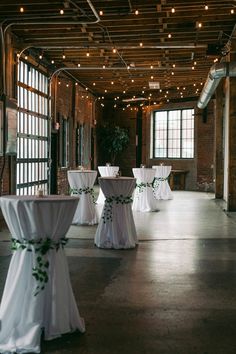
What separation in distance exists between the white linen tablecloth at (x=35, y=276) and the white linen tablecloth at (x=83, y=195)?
559 centimetres

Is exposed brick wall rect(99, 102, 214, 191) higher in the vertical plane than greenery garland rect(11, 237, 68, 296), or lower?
higher

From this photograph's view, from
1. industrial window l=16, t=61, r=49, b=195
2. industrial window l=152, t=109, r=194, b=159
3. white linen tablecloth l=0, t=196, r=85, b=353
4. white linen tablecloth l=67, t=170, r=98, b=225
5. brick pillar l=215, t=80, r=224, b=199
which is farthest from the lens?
industrial window l=152, t=109, r=194, b=159

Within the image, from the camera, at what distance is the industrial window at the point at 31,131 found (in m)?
10.3

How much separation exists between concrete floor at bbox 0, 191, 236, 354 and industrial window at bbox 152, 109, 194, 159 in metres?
10.7

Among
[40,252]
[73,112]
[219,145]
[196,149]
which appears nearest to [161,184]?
[219,145]

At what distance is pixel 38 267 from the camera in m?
3.49

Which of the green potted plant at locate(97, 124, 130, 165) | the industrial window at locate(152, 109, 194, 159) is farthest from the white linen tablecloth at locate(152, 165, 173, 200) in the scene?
the green potted plant at locate(97, 124, 130, 165)

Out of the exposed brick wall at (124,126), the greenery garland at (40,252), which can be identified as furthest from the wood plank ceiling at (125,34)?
the exposed brick wall at (124,126)

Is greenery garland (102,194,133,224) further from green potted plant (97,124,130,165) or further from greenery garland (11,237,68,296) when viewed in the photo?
green potted plant (97,124,130,165)

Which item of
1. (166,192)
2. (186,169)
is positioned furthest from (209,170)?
(166,192)

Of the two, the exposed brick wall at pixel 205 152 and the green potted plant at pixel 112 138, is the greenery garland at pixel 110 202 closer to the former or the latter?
the exposed brick wall at pixel 205 152

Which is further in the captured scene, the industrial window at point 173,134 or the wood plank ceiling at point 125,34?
the industrial window at point 173,134

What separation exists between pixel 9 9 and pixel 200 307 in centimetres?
617

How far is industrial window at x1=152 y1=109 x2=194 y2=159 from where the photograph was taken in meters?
18.9
